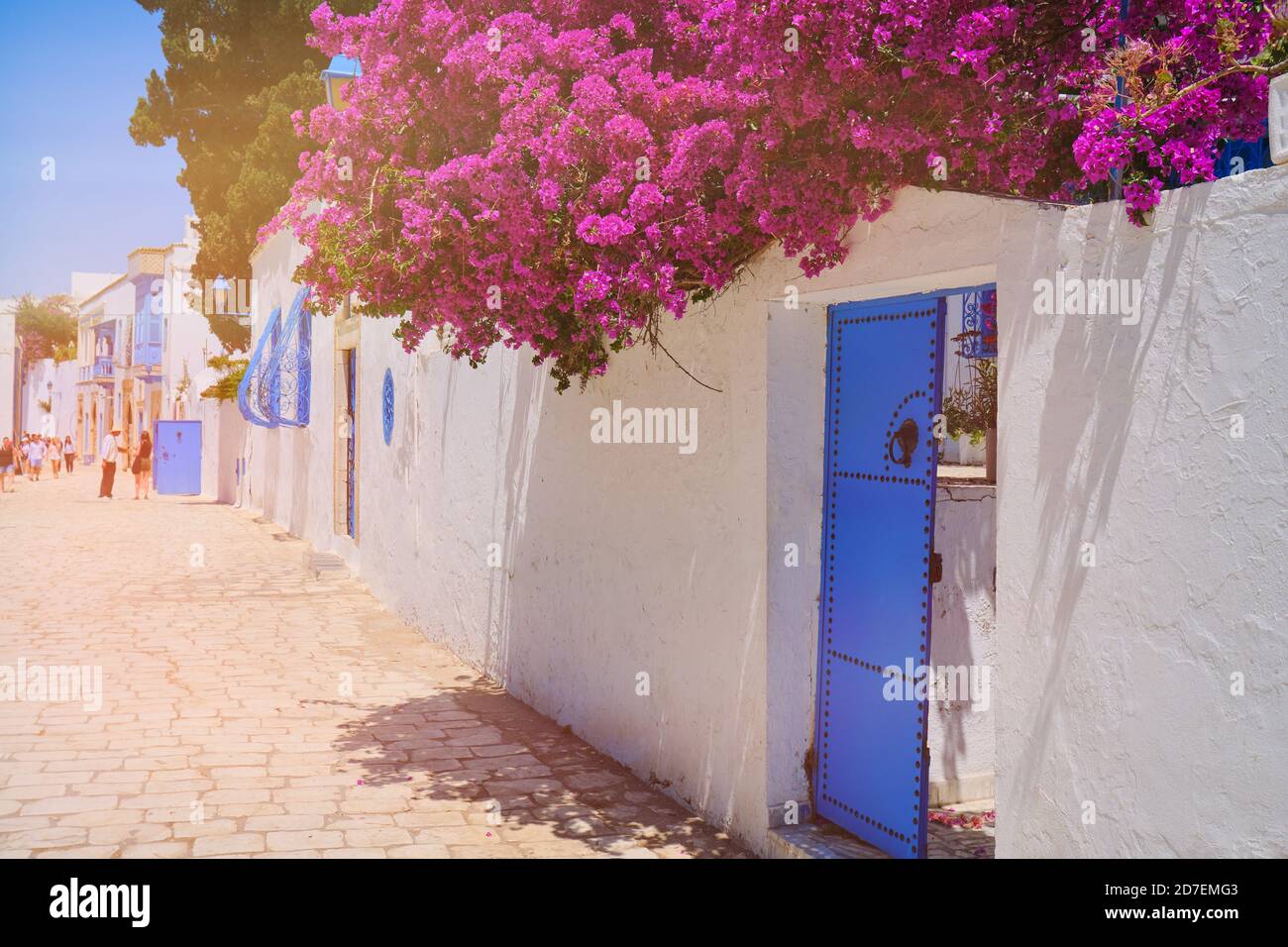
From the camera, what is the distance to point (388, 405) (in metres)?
12.5

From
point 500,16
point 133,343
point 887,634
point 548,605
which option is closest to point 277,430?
point 548,605

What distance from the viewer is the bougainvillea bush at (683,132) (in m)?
3.59

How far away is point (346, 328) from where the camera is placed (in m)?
15.1

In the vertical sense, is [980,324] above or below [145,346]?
below

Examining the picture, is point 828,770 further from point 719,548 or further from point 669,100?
point 669,100

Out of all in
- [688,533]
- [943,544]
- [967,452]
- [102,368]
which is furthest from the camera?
[102,368]

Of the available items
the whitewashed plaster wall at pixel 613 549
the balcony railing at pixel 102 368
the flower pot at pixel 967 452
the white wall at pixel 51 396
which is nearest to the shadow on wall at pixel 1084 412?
the whitewashed plaster wall at pixel 613 549

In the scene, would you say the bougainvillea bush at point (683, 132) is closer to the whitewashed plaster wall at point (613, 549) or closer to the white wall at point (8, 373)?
the whitewashed plaster wall at point (613, 549)

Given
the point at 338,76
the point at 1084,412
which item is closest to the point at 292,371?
the point at 338,76

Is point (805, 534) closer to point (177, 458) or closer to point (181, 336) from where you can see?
point (177, 458)

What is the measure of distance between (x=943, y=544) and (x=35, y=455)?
124 ft

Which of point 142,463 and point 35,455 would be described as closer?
point 142,463

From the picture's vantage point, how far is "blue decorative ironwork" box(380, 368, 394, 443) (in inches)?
487
